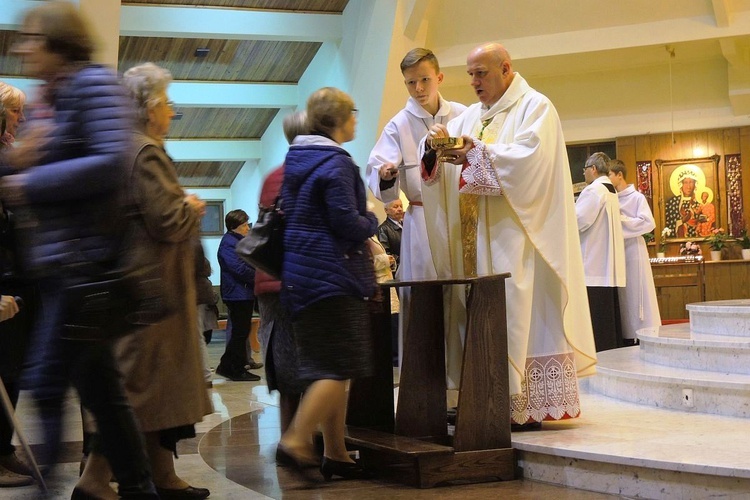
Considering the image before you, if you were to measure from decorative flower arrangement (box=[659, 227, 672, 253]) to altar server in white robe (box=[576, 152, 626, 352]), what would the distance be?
5.08 metres

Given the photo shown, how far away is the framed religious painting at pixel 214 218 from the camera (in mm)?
17828

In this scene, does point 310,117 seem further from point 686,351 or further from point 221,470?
point 686,351

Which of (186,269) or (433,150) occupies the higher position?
(433,150)

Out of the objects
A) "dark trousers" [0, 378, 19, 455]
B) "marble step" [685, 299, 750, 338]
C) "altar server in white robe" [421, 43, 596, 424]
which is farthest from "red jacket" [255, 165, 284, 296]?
"marble step" [685, 299, 750, 338]

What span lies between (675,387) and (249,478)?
2.13m

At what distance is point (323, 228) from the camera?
143 inches

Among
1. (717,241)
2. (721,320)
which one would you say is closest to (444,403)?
(721,320)

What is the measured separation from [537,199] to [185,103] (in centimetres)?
847

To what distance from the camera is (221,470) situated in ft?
13.7

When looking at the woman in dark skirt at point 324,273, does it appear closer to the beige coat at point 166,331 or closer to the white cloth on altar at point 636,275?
the beige coat at point 166,331

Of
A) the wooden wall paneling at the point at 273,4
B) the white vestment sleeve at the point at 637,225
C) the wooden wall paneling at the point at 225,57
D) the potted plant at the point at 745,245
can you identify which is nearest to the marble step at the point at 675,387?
the white vestment sleeve at the point at 637,225

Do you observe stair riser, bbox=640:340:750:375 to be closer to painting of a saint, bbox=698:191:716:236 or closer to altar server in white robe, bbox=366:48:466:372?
altar server in white robe, bbox=366:48:466:372

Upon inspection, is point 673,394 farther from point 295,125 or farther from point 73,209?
point 73,209

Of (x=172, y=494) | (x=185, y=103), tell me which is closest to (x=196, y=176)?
(x=185, y=103)
